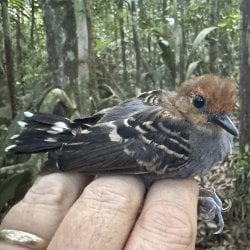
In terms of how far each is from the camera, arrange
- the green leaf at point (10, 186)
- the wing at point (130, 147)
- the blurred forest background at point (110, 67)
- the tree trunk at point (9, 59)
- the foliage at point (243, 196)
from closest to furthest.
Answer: the wing at point (130, 147) → the green leaf at point (10, 186) → the blurred forest background at point (110, 67) → the foliage at point (243, 196) → the tree trunk at point (9, 59)

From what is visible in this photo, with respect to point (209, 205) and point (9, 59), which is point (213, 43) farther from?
point (209, 205)

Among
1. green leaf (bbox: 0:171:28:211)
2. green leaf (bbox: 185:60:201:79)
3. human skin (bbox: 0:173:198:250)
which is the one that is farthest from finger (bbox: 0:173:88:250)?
green leaf (bbox: 185:60:201:79)

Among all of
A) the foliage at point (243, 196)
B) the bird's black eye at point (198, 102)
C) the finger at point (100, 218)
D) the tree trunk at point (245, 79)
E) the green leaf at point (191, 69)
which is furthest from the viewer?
the green leaf at point (191, 69)

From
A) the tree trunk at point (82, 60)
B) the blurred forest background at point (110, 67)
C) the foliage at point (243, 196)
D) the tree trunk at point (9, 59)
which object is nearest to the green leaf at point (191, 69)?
the blurred forest background at point (110, 67)

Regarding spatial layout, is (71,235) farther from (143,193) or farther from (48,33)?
(48,33)

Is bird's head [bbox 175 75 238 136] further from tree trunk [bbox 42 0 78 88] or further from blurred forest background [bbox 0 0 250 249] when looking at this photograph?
tree trunk [bbox 42 0 78 88]

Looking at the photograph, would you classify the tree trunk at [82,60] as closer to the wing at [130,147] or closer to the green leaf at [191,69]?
the wing at [130,147]

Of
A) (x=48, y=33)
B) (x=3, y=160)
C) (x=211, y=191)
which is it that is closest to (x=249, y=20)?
(x=48, y=33)
